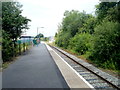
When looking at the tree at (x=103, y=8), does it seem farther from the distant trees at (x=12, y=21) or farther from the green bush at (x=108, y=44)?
the distant trees at (x=12, y=21)

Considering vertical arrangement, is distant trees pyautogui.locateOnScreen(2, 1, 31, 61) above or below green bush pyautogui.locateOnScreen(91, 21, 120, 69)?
above

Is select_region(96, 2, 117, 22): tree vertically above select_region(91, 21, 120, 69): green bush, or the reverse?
select_region(96, 2, 117, 22): tree

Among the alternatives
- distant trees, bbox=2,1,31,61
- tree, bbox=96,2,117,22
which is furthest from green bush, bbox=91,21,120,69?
distant trees, bbox=2,1,31,61

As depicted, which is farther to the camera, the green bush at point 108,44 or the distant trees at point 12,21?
the distant trees at point 12,21

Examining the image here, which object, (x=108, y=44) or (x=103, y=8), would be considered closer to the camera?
(x=108, y=44)

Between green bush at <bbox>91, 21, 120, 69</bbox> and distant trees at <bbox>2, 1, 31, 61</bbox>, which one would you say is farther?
distant trees at <bbox>2, 1, 31, 61</bbox>

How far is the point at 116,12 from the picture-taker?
1252 cm

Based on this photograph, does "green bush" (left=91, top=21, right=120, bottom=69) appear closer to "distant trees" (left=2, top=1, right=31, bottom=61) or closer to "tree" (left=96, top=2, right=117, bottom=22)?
"tree" (left=96, top=2, right=117, bottom=22)

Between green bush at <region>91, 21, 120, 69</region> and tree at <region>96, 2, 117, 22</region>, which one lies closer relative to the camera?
green bush at <region>91, 21, 120, 69</region>

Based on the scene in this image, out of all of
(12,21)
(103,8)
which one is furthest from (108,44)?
(12,21)

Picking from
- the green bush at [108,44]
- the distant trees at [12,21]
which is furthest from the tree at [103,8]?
the distant trees at [12,21]

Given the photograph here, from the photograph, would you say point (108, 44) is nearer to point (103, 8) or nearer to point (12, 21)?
point (103, 8)

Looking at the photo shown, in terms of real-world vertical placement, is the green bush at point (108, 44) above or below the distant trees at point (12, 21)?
below

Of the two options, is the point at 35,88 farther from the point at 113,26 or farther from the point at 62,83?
the point at 113,26
